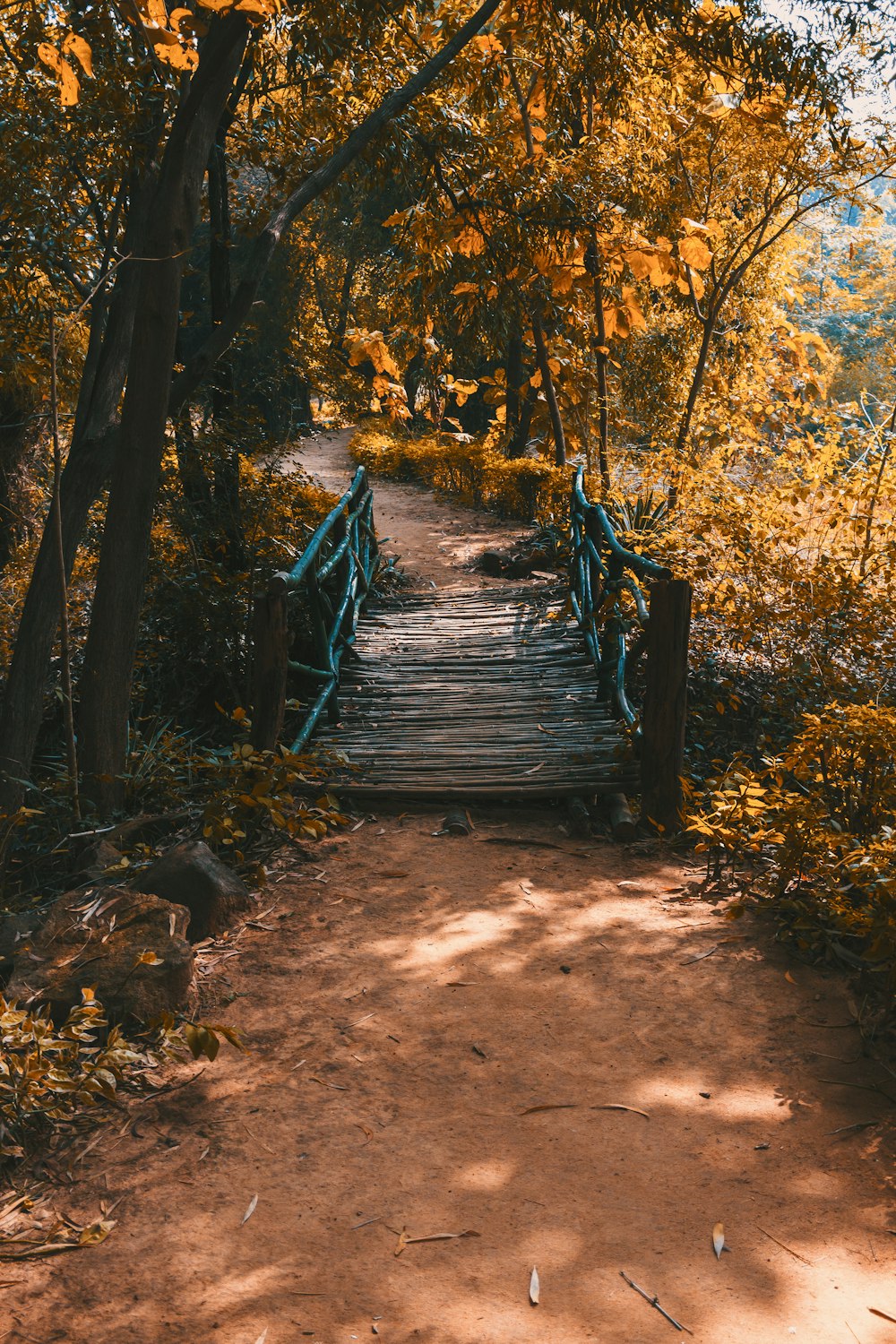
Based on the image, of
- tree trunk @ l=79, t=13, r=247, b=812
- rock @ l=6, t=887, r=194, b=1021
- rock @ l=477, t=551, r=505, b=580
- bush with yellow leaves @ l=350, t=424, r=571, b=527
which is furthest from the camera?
bush with yellow leaves @ l=350, t=424, r=571, b=527

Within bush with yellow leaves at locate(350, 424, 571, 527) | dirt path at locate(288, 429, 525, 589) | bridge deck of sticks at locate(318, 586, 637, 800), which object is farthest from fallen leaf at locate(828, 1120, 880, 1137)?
bush with yellow leaves at locate(350, 424, 571, 527)

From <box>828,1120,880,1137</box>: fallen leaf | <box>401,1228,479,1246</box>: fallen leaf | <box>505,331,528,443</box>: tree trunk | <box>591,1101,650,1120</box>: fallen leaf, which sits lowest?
<box>828,1120,880,1137</box>: fallen leaf

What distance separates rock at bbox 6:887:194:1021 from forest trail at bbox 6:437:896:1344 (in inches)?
9.4

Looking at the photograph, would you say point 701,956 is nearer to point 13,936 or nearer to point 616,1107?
point 616,1107

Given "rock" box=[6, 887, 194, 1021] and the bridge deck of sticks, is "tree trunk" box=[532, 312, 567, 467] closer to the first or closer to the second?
the bridge deck of sticks

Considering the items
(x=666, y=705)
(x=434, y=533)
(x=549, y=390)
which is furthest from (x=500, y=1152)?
(x=434, y=533)

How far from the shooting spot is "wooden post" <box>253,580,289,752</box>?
15.2 ft

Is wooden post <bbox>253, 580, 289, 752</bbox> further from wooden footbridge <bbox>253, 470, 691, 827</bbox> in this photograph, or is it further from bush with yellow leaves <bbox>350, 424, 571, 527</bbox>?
bush with yellow leaves <bbox>350, 424, 571, 527</bbox>

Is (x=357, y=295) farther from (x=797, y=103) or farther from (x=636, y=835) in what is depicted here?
(x=636, y=835)

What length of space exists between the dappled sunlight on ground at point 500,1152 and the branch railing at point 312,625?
102 cm

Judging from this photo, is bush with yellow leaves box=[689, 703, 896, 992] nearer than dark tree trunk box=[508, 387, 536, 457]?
Yes

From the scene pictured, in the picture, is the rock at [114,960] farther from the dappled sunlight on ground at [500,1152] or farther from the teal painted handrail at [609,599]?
the teal painted handrail at [609,599]

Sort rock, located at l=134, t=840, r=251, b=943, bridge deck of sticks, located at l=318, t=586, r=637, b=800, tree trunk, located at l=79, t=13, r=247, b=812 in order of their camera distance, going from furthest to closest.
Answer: bridge deck of sticks, located at l=318, t=586, r=637, b=800
tree trunk, located at l=79, t=13, r=247, b=812
rock, located at l=134, t=840, r=251, b=943

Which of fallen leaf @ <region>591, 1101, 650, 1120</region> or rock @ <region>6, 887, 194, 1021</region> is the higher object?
rock @ <region>6, 887, 194, 1021</region>
